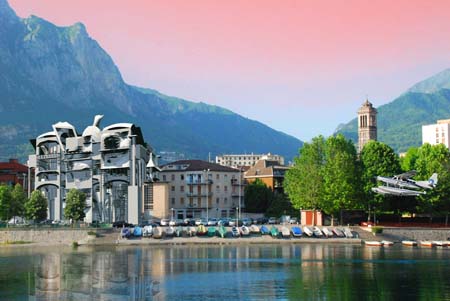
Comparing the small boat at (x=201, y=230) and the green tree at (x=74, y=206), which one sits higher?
the green tree at (x=74, y=206)

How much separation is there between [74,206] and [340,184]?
51550 mm

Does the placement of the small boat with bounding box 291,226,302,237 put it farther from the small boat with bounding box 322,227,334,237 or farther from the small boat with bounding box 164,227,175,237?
the small boat with bounding box 164,227,175,237

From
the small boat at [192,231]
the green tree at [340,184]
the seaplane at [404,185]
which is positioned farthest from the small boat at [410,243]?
the small boat at [192,231]

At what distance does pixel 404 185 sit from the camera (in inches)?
5635

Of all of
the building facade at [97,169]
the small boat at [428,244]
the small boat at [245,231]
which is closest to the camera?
the small boat at [428,244]

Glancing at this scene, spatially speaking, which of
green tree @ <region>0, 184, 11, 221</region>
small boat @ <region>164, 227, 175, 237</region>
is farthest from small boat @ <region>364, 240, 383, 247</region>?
green tree @ <region>0, 184, 11, 221</region>

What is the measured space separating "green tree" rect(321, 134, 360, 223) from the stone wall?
153 ft

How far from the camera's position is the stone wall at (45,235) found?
141 m

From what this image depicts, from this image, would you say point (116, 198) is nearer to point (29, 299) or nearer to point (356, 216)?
point (356, 216)

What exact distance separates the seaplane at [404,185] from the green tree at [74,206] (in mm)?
56790

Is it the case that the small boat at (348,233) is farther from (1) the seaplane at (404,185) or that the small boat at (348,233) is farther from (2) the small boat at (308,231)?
(1) the seaplane at (404,185)

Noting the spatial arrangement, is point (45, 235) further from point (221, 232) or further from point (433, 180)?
point (433, 180)

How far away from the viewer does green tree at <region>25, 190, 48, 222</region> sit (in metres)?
154

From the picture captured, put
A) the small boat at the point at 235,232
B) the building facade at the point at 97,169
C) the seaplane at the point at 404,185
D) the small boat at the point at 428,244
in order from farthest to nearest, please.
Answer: the building facade at the point at 97,169, the small boat at the point at 235,232, the seaplane at the point at 404,185, the small boat at the point at 428,244
